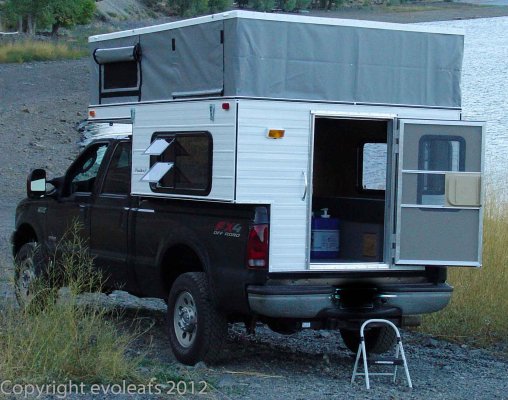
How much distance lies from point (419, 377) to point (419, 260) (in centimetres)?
104

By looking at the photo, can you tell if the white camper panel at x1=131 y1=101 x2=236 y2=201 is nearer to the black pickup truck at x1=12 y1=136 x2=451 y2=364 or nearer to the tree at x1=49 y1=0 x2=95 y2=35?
the black pickup truck at x1=12 y1=136 x2=451 y2=364

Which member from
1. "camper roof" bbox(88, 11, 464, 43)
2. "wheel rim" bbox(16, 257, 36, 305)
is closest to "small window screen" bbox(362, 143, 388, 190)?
"camper roof" bbox(88, 11, 464, 43)

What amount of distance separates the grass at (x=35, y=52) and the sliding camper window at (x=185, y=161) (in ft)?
84.0

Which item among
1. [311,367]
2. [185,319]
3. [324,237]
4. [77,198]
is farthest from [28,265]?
[311,367]

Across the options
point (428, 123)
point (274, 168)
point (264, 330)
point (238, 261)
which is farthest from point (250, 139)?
point (264, 330)

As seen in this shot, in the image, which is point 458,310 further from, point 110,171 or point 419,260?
point 110,171

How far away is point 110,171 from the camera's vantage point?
33.5ft

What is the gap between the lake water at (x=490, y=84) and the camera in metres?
21.9

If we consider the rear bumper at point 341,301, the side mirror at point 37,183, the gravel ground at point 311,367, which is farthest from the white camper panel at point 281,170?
the side mirror at point 37,183

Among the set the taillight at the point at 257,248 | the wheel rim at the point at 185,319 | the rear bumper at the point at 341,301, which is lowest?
the wheel rim at the point at 185,319

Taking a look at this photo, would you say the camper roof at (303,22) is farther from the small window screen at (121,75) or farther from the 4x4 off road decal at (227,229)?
the 4x4 off road decal at (227,229)

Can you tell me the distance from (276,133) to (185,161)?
1019 mm

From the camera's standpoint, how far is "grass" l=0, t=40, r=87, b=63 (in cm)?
3397

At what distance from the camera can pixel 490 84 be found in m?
25.6
